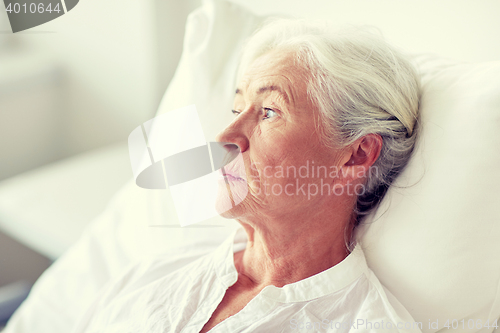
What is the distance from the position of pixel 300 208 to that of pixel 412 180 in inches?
9.4

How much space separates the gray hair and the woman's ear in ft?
0.06

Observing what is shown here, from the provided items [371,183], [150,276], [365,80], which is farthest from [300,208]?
[150,276]

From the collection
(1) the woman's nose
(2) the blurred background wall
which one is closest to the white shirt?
(1) the woman's nose

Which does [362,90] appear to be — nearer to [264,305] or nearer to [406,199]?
[406,199]

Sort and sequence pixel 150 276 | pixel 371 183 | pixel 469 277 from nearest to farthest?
pixel 469 277
pixel 371 183
pixel 150 276

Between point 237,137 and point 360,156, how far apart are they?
262 mm

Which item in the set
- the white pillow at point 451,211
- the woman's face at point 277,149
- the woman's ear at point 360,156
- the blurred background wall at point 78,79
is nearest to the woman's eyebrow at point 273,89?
the woman's face at point 277,149

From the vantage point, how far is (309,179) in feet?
2.42

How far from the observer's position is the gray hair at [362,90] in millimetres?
727

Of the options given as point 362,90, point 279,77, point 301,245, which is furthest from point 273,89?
point 301,245

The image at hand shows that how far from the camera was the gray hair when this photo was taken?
2.38 feet

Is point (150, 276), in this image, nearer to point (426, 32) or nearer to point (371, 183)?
point (371, 183)

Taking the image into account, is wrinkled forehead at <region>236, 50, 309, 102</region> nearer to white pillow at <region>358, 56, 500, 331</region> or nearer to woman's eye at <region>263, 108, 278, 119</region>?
woman's eye at <region>263, 108, 278, 119</region>

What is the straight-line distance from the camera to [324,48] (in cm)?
74
